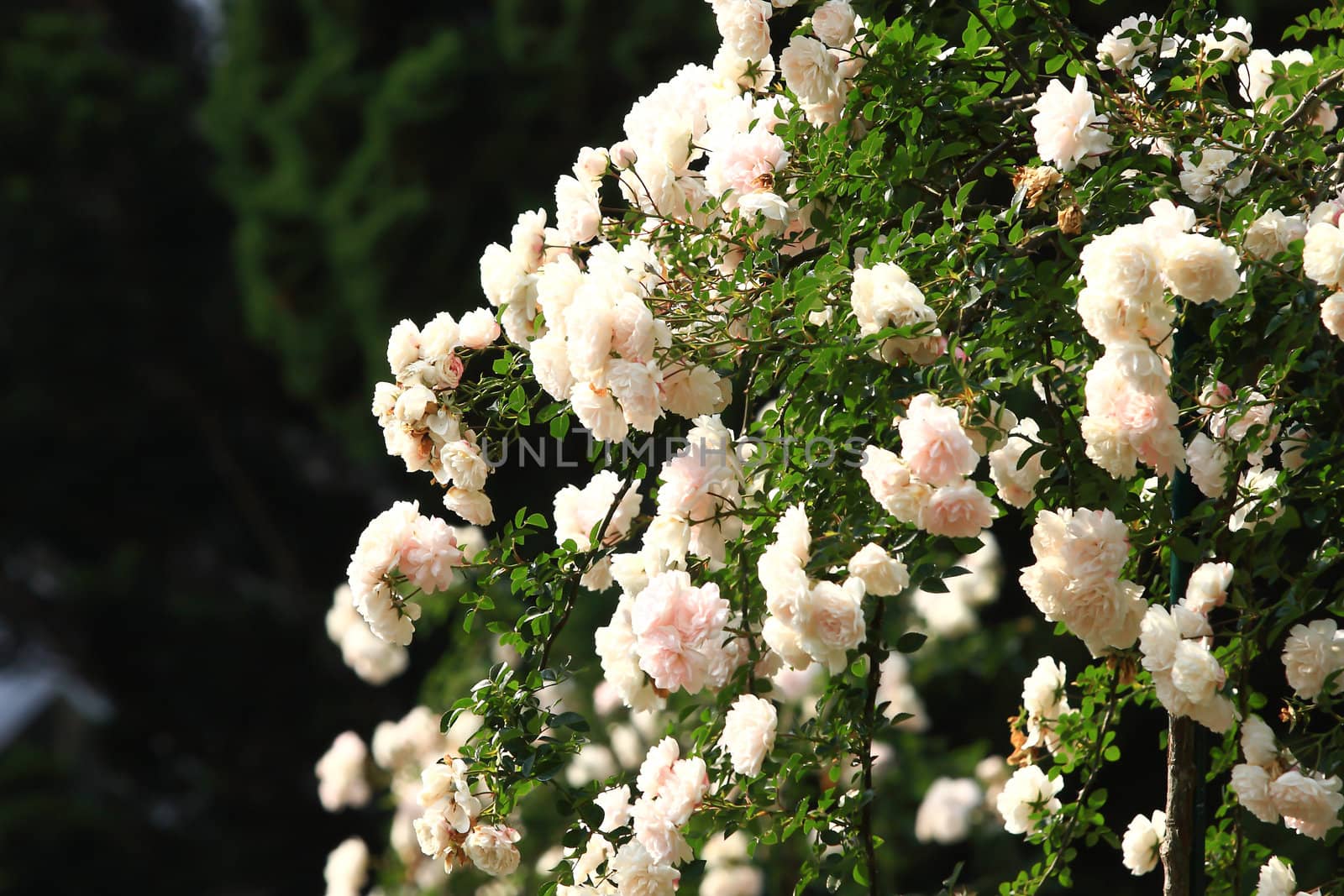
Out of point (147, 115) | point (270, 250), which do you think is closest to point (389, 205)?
point (270, 250)

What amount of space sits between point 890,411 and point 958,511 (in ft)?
0.50

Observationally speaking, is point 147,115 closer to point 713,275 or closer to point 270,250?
point 270,250

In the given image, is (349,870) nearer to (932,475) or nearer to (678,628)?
(678,628)

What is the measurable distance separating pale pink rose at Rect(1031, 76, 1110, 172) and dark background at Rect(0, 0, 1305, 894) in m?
4.03

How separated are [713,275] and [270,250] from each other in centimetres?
594

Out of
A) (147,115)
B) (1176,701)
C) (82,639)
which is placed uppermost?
(147,115)

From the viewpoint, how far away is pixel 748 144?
1279 millimetres

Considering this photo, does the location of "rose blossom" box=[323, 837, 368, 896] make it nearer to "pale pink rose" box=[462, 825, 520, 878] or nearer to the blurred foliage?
"pale pink rose" box=[462, 825, 520, 878]

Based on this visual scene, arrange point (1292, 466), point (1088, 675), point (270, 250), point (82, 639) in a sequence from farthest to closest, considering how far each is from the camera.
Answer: point (82, 639), point (270, 250), point (1088, 675), point (1292, 466)

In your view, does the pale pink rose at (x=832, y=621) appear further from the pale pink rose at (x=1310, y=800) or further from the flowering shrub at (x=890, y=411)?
the pale pink rose at (x=1310, y=800)

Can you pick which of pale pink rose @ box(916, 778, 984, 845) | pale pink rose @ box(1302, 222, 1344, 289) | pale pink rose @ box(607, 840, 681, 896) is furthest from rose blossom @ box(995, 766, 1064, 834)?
pale pink rose @ box(916, 778, 984, 845)

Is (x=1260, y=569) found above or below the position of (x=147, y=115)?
below

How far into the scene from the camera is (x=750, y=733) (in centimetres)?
120

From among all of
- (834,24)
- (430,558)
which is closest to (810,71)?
(834,24)
